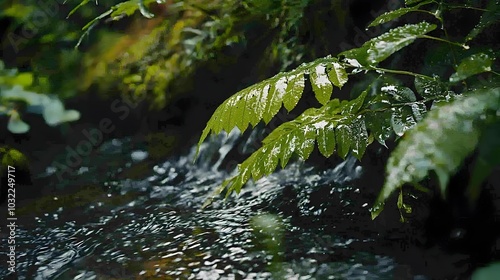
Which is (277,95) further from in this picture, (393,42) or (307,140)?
(393,42)

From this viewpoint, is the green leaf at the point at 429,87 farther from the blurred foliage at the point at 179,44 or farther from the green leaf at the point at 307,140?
the blurred foliage at the point at 179,44

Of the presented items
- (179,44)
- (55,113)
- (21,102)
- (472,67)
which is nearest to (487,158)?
(472,67)

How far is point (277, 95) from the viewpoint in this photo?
1205mm

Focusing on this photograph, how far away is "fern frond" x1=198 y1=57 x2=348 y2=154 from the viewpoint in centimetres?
117

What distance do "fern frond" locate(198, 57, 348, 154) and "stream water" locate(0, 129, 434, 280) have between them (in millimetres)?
560

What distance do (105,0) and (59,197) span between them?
66.4 inches

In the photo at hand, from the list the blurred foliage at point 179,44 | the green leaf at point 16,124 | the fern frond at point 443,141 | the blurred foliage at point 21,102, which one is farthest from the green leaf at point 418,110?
the green leaf at point 16,124

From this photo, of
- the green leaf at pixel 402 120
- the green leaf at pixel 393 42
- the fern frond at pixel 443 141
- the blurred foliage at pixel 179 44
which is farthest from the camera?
the blurred foliage at pixel 179 44

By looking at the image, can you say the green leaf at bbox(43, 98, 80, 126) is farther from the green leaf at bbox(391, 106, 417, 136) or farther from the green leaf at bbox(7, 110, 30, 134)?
the green leaf at bbox(391, 106, 417, 136)

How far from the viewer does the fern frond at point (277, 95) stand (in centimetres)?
117

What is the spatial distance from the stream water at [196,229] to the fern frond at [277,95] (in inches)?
22.0

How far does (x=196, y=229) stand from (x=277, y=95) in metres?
0.96

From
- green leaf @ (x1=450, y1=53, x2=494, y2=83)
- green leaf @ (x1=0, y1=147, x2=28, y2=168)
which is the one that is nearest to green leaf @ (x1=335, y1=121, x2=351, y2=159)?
green leaf @ (x1=450, y1=53, x2=494, y2=83)

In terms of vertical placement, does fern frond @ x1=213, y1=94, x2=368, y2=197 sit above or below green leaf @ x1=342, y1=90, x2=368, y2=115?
below
